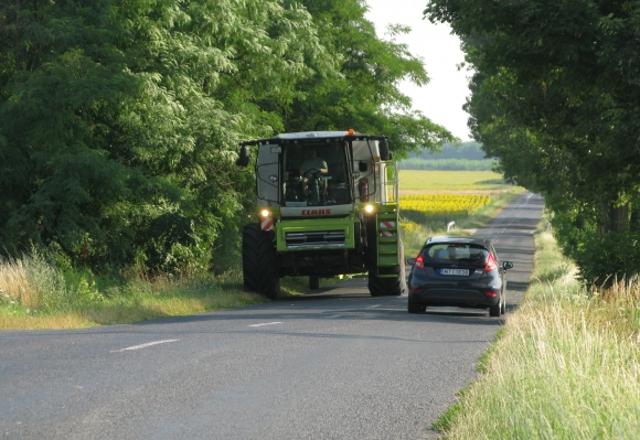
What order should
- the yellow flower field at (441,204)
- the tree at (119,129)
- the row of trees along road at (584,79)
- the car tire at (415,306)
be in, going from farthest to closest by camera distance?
the yellow flower field at (441,204)
the tree at (119,129)
the car tire at (415,306)
the row of trees along road at (584,79)

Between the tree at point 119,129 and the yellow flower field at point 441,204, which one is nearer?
the tree at point 119,129

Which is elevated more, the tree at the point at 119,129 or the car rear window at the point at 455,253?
the tree at the point at 119,129

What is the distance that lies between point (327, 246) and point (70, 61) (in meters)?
6.79

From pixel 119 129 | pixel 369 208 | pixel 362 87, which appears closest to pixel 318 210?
pixel 369 208

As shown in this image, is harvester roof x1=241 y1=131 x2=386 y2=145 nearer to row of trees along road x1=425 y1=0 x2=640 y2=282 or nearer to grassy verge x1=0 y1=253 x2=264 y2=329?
row of trees along road x1=425 y1=0 x2=640 y2=282

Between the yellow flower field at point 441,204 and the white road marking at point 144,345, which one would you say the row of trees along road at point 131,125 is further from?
the yellow flower field at point 441,204

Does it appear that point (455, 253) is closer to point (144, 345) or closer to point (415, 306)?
point (415, 306)

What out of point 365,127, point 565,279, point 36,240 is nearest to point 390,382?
point 36,240

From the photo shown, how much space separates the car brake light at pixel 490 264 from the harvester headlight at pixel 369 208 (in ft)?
14.8

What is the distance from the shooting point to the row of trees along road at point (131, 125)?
26.5 m

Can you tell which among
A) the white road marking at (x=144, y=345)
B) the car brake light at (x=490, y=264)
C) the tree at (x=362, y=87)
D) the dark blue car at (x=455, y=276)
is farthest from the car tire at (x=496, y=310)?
the tree at (x=362, y=87)

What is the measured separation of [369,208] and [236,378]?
49.7 ft

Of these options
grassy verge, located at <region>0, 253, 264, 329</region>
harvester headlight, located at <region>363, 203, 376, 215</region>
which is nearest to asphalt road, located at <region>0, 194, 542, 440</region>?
grassy verge, located at <region>0, 253, 264, 329</region>

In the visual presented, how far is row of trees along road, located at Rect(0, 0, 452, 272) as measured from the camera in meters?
26.5
